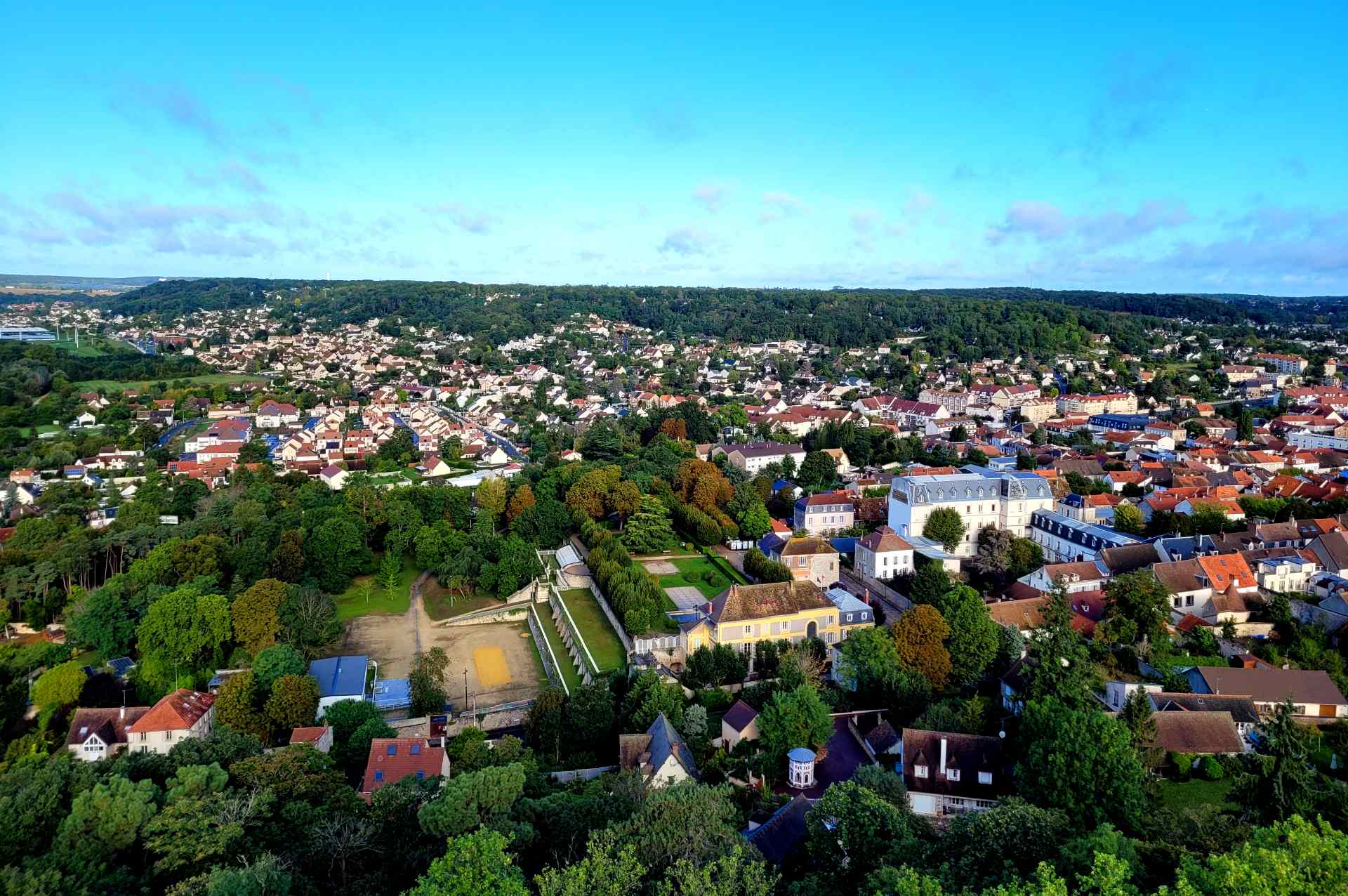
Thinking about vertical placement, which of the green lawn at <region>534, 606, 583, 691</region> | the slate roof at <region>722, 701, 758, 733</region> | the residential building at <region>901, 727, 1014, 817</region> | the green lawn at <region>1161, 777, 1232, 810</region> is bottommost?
the green lawn at <region>534, 606, 583, 691</region>

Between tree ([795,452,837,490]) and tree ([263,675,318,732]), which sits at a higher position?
tree ([795,452,837,490])

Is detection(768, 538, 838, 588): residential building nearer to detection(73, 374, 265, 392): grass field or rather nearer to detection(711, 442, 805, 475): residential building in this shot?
detection(711, 442, 805, 475): residential building

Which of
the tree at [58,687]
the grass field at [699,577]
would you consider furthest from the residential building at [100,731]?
the grass field at [699,577]

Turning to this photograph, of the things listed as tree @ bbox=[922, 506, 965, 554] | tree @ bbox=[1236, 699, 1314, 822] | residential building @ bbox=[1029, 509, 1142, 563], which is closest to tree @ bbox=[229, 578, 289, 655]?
tree @ bbox=[922, 506, 965, 554]

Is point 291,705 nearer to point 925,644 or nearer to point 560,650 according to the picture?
point 560,650

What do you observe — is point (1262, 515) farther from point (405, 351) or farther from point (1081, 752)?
point (405, 351)

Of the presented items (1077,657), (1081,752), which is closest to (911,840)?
(1081,752)

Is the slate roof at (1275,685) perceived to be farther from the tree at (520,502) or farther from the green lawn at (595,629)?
the tree at (520,502)
